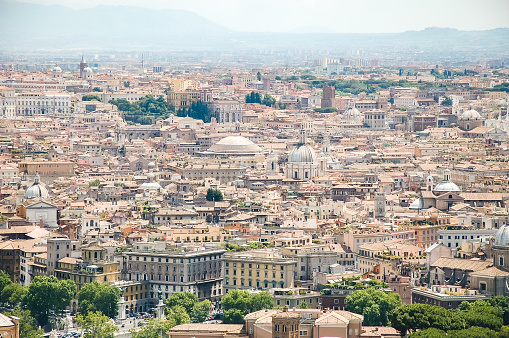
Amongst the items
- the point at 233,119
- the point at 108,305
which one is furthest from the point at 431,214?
the point at 233,119

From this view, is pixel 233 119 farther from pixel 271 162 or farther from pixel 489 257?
pixel 489 257

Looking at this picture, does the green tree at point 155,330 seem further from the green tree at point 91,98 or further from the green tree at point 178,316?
the green tree at point 91,98

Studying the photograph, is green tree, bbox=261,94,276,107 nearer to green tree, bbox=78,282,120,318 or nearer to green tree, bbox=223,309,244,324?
green tree, bbox=78,282,120,318

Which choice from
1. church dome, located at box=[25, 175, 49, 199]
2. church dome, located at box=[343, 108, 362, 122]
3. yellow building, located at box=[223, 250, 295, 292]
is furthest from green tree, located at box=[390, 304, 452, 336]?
church dome, located at box=[343, 108, 362, 122]

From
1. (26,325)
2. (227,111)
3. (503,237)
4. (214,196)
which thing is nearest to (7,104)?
(227,111)

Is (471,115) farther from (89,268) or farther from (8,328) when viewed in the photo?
(8,328)

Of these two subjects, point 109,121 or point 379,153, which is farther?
point 109,121
